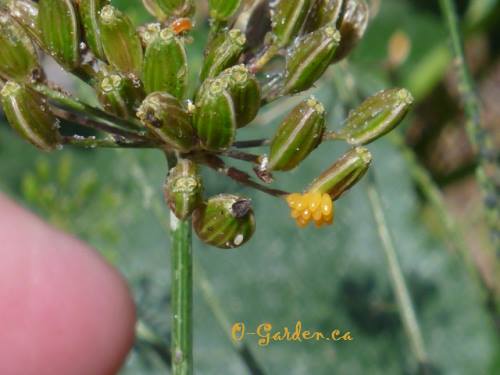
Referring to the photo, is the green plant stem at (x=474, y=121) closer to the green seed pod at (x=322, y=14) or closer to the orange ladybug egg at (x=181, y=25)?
the green seed pod at (x=322, y=14)

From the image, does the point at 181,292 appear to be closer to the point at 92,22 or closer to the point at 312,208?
the point at 312,208

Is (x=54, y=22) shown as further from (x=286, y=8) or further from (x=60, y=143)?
(x=286, y=8)

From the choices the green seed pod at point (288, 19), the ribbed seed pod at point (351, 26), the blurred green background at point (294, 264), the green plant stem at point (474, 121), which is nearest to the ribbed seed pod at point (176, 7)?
the green seed pod at point (288, 19)

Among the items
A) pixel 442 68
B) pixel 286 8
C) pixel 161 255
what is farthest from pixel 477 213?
pixel 286 8

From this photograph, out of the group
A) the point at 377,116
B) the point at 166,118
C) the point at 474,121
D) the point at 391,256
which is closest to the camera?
the point at 166,118

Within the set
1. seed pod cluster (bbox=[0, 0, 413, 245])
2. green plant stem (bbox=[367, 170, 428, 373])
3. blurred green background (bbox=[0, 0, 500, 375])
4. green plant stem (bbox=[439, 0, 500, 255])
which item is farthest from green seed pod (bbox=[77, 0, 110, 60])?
blurred green background (bbox=[0, 0, 500, 375])

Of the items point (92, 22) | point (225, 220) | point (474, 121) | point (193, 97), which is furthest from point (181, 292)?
point (474, 121)
